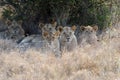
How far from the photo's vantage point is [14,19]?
13992 mm

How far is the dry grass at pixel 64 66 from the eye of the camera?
7.46 m

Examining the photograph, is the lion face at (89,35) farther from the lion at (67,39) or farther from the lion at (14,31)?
the lion at (14,31)

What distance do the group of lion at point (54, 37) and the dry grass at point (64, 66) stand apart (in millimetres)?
1076

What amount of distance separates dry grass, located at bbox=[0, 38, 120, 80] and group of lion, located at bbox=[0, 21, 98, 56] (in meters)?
1.08

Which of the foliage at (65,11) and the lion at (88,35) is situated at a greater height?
the foliage at (65,11)

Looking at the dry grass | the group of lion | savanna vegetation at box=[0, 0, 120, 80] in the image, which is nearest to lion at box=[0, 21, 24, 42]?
the group of lion

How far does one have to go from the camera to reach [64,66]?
8.07 metres

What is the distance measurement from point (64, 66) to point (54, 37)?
2425 mm

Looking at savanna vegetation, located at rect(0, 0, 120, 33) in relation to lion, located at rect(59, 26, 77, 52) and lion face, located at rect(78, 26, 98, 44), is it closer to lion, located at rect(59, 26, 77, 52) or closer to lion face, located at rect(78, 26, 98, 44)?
lion face, located at rect(78, 26, 98, 44)

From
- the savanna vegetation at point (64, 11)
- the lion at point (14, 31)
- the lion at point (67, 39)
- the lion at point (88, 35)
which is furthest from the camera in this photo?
the lion at point (14, 31)

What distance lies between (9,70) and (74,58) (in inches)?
60.9

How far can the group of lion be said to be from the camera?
1038 cm

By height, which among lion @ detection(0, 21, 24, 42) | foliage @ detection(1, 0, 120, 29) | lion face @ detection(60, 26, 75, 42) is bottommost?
lion @ detection(0, 21, 24, 42)

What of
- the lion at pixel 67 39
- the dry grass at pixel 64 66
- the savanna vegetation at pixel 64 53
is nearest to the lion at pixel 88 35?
the savanna vegetation at pixel 64 53
